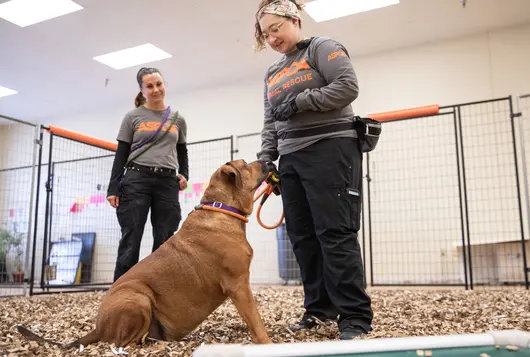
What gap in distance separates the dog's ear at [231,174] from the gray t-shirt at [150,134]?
1.31 metres

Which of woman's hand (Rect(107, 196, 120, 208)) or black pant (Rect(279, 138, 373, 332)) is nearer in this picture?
black pant (Rect(279, 138, 373, 332))

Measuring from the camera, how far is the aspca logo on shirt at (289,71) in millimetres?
2641

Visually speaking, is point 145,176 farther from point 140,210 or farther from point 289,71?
point 289,71

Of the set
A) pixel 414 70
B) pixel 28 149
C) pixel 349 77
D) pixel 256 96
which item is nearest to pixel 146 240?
pixel 256 96

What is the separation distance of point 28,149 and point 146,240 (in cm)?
465

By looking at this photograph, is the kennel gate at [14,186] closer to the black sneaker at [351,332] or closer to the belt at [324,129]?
the belt at [324,129]

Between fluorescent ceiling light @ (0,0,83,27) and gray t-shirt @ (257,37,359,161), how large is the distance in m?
5.10

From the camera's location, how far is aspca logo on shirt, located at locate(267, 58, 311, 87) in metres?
2.64

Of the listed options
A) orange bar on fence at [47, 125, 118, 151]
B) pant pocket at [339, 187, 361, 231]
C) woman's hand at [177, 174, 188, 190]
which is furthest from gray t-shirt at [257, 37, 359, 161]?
orange bar on fence at [47, 125, 118, 151]

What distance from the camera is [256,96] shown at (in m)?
9.59

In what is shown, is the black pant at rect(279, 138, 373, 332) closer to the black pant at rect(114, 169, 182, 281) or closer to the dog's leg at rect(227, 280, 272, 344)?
the dog's leg at rect(227, 280, 272, 344)

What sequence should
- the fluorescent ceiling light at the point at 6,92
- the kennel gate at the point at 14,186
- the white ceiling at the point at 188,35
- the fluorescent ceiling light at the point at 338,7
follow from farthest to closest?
the fluorescent ceiling light at the point at 6,92, the kennel gate at the point at 14,186, the white ceiling at the point at 188,35, the fluorescent ceiling light at the point at 338,7

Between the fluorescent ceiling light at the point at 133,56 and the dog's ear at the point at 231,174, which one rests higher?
the fluorescent ceiling light at the point at 133,56

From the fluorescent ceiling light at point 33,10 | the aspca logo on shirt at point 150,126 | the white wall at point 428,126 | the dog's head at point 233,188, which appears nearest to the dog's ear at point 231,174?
the dog's head at point 233,188
